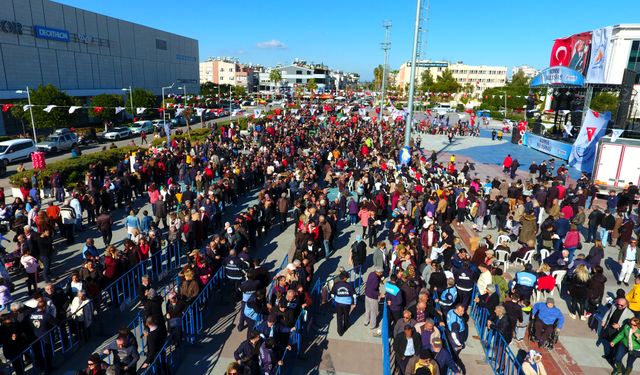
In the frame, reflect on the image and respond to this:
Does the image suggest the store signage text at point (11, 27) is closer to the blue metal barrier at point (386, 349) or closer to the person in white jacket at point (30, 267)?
the person in white jacket at point (30, 267)

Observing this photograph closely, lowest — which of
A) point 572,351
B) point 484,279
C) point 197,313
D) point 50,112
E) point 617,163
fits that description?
point 572,351

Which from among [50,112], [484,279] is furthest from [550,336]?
[50,112]

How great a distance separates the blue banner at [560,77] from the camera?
86.7 feet

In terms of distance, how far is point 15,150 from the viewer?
2547cm

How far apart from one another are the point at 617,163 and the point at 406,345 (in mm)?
18314

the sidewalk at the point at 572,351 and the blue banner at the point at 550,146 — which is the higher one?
the blue banner at the point at 550,146

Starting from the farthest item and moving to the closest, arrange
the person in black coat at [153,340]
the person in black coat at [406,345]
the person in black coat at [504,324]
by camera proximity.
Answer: the person in black coat at [504,324], the person in black coat at [153,340], the person in black coat at [406,345]

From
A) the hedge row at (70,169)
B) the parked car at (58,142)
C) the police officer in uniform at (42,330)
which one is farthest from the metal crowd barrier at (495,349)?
the parked car at (58,142)

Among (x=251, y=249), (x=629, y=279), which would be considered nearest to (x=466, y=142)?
(x=629, y=279)

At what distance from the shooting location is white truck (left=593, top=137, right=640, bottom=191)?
18594 mm

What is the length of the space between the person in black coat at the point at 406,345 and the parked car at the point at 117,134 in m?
38.8

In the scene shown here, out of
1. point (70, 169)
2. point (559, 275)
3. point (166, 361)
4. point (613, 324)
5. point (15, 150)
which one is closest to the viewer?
point (166, 361)

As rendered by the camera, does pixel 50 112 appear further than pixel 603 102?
No

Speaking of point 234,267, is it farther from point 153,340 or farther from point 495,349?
point 495,349
